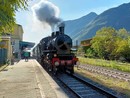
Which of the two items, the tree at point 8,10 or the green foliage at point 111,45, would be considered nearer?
the tree at point 8,10

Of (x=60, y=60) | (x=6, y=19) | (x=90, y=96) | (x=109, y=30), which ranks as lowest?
(x=90, y=96)

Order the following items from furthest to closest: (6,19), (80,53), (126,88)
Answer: (80,53) → (126,88) → (6,19)

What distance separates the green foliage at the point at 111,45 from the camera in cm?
4828

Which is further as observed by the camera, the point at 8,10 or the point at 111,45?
the point at 111,45

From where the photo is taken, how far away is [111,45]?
53875mm

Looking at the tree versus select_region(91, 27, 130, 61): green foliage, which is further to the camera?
select_region(91, 27, 130, 61): green foliage

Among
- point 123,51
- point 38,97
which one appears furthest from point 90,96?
point 123,51

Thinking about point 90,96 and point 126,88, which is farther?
point 126,88

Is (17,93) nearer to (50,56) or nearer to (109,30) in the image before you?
(50,56)

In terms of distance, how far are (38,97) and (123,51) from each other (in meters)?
37.6

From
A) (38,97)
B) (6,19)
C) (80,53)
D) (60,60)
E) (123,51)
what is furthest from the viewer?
(80,53)

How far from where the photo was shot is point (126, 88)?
16594mm

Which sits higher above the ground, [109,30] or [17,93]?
[109,30]

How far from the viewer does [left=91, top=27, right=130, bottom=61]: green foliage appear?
48281 mm
